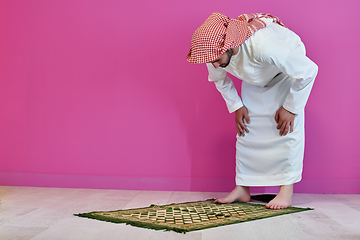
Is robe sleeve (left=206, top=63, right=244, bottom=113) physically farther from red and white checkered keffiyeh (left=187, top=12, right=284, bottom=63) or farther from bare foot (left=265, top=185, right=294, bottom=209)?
bare foot (left=265, top=185, right=294, bottom=209)

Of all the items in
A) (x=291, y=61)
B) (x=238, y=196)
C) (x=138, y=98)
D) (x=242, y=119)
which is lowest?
(x=238, y=196)

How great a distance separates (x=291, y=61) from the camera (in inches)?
54.4

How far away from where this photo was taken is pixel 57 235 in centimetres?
106

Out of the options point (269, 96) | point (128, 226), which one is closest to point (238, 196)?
point (269, 96)

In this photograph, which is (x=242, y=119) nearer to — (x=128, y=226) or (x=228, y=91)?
(x=228, y=91)

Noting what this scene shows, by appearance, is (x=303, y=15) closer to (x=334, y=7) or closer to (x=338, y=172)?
(x=334, y=7)

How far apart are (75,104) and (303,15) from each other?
1537mm

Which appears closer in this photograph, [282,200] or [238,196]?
[282,200]

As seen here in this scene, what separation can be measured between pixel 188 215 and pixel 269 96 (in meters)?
0.71

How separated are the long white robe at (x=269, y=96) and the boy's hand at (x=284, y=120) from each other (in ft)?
0.08

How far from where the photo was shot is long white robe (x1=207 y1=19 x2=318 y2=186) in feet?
4.60

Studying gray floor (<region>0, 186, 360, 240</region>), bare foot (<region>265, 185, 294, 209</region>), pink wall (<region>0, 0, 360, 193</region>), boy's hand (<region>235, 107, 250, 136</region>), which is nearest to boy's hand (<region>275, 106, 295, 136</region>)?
boy's hand (<region>235, 107, 250, 136</region>)

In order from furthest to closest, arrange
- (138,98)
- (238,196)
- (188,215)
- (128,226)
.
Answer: (138,98) → (238,196) → (188,215) → (128,226)

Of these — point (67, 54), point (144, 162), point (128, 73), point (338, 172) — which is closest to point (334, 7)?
point (338, 172)
